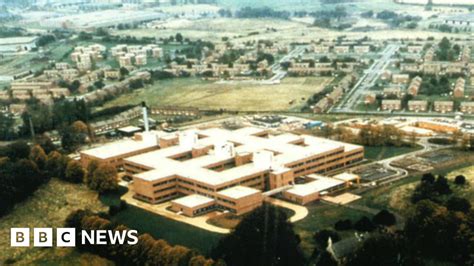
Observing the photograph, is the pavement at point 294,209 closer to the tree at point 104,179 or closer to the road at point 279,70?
the tree at point 104,179

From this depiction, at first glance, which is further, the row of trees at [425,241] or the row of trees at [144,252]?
the row of trees at [144,252]

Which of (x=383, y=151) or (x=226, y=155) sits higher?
(x=226, y=155)

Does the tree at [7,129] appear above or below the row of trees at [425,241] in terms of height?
below

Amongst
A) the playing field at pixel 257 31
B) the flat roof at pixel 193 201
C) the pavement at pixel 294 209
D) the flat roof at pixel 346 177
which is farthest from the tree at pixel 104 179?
the playing field at pixel 257 31

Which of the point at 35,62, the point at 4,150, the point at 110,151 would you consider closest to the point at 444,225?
the point at 110,151

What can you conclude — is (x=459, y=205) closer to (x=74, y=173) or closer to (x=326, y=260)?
(x=326, y=260)

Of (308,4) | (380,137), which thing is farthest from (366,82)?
(308,4)
